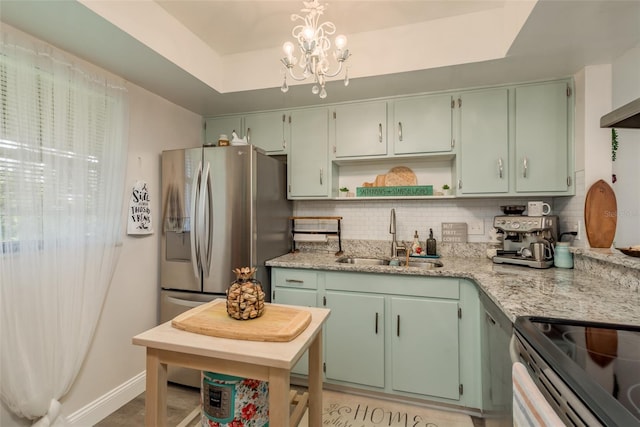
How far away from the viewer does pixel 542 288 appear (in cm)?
148

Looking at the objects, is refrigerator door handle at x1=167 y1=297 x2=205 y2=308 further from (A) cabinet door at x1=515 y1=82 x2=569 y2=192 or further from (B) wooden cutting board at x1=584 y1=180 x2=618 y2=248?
(B) wooden cutting board at x1=584 y1=180 x2=618 y2=248

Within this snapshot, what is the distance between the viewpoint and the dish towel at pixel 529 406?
0.69m

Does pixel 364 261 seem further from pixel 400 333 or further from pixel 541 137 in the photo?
pixel 541 137

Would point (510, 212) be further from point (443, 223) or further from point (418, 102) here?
point (418, 102)

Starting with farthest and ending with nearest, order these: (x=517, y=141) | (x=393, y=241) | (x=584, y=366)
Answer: (x=393, y=241), (x=517, y=141), (x=584, y=366)

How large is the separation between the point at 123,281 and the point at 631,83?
3.55 m

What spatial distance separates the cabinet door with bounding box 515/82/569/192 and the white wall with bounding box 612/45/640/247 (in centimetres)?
27

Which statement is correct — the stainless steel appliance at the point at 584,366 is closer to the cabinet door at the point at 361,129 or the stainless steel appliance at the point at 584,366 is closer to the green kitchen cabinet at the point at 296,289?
the green kitchen cabinet at the point at 296,289

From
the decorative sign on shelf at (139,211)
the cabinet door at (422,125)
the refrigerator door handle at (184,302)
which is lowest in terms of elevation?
the refrigerator door handle at (184,302)

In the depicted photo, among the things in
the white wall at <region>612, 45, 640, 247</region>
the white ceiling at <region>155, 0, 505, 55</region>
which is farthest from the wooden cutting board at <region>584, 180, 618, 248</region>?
the white ceiling at <region>155, 0, 505, 55</region>

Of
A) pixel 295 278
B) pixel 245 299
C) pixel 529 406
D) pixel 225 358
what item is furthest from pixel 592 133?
pixel 225 358

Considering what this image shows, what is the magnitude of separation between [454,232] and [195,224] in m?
2.14

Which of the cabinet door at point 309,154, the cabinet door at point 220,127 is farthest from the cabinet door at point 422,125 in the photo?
the cabinet door at point 220,127

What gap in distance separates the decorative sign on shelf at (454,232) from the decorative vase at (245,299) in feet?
6.25
